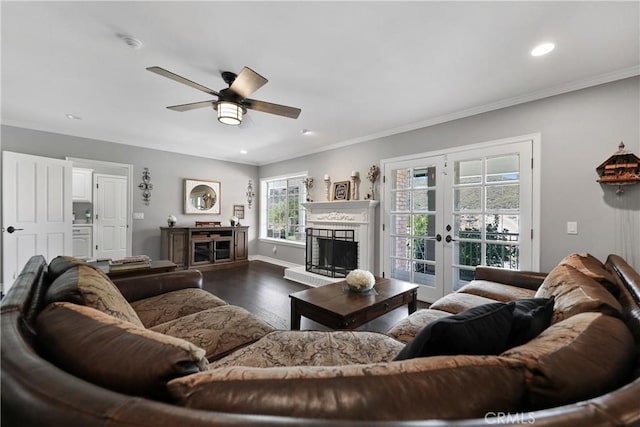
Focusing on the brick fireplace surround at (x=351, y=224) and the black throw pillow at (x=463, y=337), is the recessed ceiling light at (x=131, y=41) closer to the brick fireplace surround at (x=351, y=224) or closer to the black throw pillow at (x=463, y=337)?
the black throw pillow at (x=463, y=337)

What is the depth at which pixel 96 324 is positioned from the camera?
794 mm

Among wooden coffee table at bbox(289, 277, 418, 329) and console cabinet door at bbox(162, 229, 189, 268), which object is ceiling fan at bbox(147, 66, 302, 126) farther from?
console cabinet door at bbox(162, 229, 189, 268)

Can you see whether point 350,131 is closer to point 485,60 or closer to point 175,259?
point 485,60

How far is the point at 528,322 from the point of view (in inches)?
38.4

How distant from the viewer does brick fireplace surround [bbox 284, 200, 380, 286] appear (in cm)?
418

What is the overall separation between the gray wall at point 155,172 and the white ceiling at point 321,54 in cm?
55

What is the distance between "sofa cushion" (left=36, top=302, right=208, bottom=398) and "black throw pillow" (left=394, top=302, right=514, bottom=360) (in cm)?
69

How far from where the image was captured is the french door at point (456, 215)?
296 cm

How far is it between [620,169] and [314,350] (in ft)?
10.3

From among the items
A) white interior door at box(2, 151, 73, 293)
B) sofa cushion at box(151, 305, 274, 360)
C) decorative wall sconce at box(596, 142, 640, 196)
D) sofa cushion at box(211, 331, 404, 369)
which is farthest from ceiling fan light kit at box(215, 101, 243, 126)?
decorative wall sconce at box(596, 142, 640, 196)

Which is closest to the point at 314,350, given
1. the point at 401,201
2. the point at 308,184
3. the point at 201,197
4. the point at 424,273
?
the point at 424,273

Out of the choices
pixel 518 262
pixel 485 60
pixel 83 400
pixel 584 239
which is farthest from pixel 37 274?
pixel 584 239

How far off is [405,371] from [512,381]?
0.27 metres

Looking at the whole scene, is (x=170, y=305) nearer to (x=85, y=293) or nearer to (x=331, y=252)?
(x=85, y=293)
